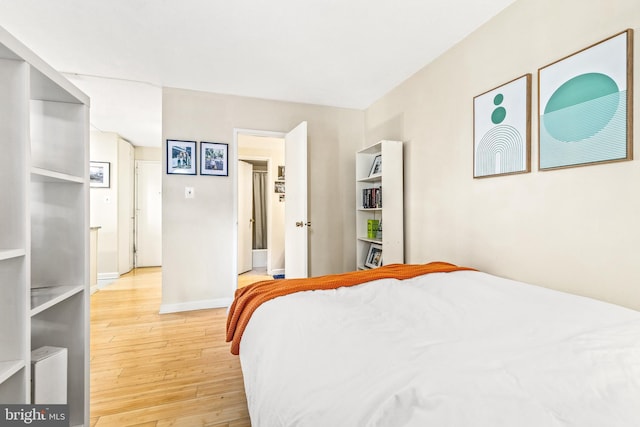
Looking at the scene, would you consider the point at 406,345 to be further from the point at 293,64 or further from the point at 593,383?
the point at 293,64

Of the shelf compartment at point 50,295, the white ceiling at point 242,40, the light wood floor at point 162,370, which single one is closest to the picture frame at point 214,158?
the white ceiling at point 242,40

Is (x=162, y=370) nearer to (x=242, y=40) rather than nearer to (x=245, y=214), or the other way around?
(x=242, y=40)

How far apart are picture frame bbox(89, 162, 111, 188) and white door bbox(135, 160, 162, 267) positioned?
2.59 feet

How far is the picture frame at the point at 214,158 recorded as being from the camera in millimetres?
3348

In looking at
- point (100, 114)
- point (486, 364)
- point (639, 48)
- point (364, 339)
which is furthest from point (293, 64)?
point (100, 114)

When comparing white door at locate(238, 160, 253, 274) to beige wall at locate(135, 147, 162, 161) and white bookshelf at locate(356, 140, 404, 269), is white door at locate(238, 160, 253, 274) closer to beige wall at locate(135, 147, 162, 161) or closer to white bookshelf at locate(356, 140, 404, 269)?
beige wall at locate(135, 147, 162, 161)

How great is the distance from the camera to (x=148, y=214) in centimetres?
575

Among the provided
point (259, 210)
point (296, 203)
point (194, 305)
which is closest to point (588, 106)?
point (296, 203)

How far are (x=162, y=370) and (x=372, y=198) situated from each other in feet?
8.08

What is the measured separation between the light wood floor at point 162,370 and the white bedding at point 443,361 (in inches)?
24.2

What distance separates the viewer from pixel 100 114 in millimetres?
4027

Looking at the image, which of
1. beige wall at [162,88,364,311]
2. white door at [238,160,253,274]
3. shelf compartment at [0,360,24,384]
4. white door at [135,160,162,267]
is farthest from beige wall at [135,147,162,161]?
shelf compartment at [0,360,24,384]

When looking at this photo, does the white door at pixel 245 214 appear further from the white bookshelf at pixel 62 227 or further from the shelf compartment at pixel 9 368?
the shelf compartment at pixel 9 368

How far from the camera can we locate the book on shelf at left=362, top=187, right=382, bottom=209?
3.28 m
